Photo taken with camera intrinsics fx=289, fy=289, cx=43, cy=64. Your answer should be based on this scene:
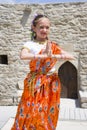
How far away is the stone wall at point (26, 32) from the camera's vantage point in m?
8.34

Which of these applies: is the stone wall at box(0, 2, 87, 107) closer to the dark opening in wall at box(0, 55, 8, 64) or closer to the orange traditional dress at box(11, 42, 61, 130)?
the dark opening in wall at box(0, 55, 8, 64)

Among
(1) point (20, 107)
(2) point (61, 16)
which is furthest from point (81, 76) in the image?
(1) point (20, 107)

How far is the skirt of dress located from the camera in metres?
2.68

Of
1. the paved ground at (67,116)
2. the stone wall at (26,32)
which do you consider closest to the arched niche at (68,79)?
the stone wall at (26,32)

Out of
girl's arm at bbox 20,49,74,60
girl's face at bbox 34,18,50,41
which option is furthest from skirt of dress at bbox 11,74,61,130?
girl's face at bbox 34,18,50,41

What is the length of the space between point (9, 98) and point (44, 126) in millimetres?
5134

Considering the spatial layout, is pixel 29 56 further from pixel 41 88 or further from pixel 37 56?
pixel 41 88

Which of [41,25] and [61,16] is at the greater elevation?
[61,16]

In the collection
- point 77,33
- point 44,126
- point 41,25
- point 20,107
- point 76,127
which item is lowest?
point 76,127

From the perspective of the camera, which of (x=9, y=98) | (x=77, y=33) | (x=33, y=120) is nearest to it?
(x=33, y=120)

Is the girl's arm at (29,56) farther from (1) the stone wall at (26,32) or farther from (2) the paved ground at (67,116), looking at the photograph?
(1) the stone wall at (26,32)

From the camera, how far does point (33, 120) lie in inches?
105

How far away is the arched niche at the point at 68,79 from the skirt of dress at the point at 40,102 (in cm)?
598

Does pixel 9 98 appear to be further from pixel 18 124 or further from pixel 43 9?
pixel 18 124
